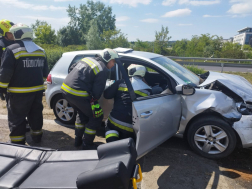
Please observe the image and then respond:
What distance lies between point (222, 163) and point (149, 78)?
2292 mm

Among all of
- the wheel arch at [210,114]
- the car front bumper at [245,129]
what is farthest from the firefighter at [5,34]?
the car front bumper at [245,129]

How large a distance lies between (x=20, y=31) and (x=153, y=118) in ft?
7.96

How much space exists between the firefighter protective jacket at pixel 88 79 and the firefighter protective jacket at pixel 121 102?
0.18 meters

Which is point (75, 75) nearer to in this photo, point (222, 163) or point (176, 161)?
point (176, 161)

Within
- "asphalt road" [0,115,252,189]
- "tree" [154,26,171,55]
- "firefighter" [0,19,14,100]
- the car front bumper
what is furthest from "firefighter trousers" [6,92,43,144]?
"tree" [154,26,171,55]

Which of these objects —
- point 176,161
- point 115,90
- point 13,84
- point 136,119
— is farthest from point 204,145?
point 13,84

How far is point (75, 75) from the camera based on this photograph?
129 inches

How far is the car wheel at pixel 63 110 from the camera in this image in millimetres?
4480

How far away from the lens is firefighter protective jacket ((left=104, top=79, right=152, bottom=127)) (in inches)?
120

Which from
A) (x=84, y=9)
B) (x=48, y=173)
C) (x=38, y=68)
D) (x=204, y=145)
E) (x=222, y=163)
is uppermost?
(x=84, y=9)

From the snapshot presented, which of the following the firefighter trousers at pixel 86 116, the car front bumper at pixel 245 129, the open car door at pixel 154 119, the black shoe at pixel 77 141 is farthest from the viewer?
the black shoe at pixel 77 141

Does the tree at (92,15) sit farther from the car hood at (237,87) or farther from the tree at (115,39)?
the car hood at (237,87)

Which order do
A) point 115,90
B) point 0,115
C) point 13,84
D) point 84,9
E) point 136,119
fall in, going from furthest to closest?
point 84,9
point 0,115
point 13,84
point 115,90
point 136,119

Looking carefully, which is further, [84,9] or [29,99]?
[84,9]
